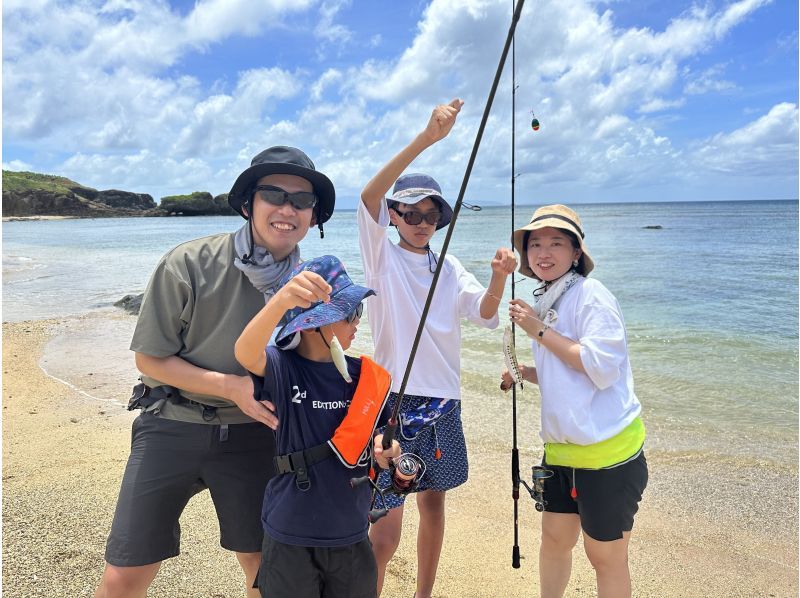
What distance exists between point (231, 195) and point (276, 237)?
0.31 metres

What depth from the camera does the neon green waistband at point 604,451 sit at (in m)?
2.57

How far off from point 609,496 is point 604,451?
202 mm

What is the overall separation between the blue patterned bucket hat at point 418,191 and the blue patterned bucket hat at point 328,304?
35.9 inches

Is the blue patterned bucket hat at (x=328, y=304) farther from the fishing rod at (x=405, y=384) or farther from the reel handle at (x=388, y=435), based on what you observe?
the reel handle at (x=388, y=435)

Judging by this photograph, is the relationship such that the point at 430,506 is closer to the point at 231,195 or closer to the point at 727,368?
the point at 231,195

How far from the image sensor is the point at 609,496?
257 centimetres

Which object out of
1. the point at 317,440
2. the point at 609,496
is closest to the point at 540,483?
the point at 609,496

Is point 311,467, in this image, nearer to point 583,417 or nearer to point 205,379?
point 205,379

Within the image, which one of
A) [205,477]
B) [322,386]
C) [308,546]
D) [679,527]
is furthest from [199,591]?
[679,527]

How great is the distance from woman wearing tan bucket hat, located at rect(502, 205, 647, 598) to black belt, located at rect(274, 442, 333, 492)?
1132 mm

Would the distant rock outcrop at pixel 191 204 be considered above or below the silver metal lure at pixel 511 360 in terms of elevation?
above

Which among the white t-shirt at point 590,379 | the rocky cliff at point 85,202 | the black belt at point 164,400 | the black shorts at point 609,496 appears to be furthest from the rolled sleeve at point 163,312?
the rocky cliff at point 85,202

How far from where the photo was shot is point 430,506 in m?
3.12

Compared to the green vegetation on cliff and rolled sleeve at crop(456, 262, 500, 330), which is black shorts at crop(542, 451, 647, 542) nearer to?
rolled sleeve at crop(456, 262, 500, 330)
